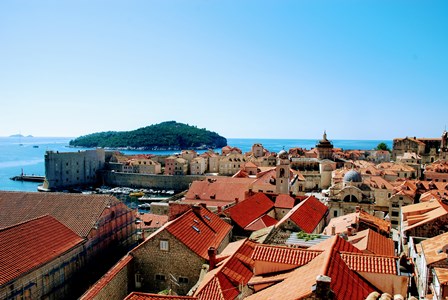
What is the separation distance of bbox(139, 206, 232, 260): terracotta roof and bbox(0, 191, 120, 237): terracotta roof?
5658 mm

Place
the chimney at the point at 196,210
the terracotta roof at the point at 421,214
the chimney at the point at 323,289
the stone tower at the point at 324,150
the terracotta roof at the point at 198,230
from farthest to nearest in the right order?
the stone tower at the point at 324,150 → the terracotta roof at the point at 421,214 → the chimney at the point at 196,210 → the terracotta roof at the point at 198,230 → the chimney at the point at 323,289

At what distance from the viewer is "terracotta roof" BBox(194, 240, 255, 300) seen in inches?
543

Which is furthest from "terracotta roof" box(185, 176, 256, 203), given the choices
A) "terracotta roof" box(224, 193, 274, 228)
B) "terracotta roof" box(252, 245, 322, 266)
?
"terracotta roof" box(252, 245, 322, 266)

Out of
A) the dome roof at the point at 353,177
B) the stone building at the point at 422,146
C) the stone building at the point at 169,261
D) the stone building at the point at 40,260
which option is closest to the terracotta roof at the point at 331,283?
the stone building at the point at 169,261

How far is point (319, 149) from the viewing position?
73.6 metres

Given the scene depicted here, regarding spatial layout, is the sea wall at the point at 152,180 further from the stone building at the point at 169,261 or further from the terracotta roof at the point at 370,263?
the terracotta roof at the point at 370,263

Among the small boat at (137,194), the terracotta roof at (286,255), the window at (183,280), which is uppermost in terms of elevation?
the terracotta roof at (286,255)

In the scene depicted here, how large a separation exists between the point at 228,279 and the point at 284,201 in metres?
22.1

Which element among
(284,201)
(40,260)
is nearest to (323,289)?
(40,260)

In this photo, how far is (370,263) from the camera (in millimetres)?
11031

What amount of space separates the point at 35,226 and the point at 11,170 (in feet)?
456

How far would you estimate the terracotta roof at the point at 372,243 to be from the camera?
18953 millimetres

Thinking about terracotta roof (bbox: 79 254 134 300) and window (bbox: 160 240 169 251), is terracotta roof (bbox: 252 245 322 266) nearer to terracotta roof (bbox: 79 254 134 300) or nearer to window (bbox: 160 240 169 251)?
window (bbox: 160 240 169 251)

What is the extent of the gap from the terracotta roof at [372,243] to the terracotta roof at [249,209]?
31.9ft
